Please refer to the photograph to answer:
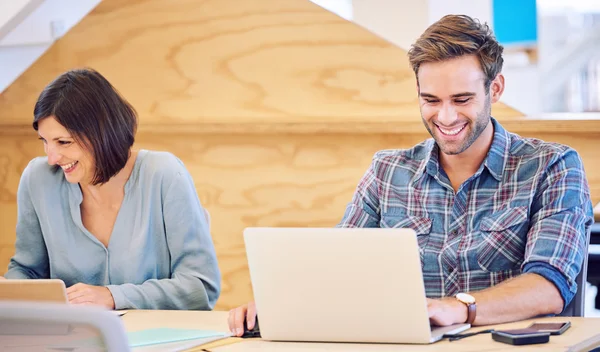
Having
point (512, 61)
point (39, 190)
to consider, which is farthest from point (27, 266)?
point (512, 61)

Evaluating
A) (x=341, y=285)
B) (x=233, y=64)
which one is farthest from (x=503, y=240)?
(x=233, y=64)

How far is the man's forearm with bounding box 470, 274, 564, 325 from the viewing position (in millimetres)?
1664

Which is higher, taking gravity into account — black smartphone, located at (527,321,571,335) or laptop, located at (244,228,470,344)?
laptop, located at (244,228,470,344)

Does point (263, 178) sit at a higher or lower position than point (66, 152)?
lower

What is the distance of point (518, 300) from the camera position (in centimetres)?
170

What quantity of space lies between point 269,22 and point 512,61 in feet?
3.08

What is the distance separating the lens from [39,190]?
2375 mm

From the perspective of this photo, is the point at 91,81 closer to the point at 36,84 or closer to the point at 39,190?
the point at 39,190

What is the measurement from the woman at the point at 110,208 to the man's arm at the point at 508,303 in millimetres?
797

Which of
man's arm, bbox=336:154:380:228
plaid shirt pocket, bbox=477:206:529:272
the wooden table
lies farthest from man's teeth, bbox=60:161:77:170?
plaid shirt pocket, bbox=477:206:529:272

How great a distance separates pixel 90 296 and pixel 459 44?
1.03 meters

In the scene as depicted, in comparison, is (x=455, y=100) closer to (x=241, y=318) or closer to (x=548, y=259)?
(x=548, y=259)

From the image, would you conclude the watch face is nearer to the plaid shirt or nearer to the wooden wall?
the plaid shirt

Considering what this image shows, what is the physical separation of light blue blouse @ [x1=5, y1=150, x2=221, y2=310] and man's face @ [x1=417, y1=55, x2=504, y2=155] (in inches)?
27.1
